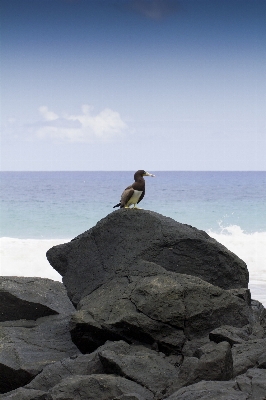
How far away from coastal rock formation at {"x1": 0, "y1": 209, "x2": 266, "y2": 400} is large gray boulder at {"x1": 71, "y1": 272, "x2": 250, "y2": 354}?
0.4 inches

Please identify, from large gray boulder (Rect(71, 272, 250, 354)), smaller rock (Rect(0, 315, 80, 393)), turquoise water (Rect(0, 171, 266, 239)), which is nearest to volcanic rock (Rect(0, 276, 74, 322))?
smaller rock (Rect(0, 315, 80, 393))

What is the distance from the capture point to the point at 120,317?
18.6ft

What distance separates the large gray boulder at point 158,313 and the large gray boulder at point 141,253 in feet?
1.56

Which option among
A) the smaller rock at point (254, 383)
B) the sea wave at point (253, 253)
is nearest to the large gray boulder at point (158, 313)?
the smaller rock at point (254, 383)

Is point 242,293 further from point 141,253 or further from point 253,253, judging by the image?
point 253,253

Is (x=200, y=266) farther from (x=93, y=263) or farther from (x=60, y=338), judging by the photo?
(x=60, y=338)

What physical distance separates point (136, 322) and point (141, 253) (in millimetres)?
1152

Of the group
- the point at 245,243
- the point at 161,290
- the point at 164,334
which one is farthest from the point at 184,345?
the point at 245,243

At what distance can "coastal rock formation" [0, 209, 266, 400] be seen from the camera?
4605 millimetres

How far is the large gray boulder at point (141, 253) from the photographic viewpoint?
6.59m

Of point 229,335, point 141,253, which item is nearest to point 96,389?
point 229,335

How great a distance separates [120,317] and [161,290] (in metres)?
0.49

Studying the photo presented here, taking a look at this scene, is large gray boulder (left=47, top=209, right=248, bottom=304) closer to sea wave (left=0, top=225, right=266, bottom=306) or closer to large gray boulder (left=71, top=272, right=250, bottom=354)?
large gray boulder (left=71, top=272, right=250, bottom=354)

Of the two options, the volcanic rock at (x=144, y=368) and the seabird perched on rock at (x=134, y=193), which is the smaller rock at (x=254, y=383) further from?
the seabird perched on rock at (x=134, y=193)
